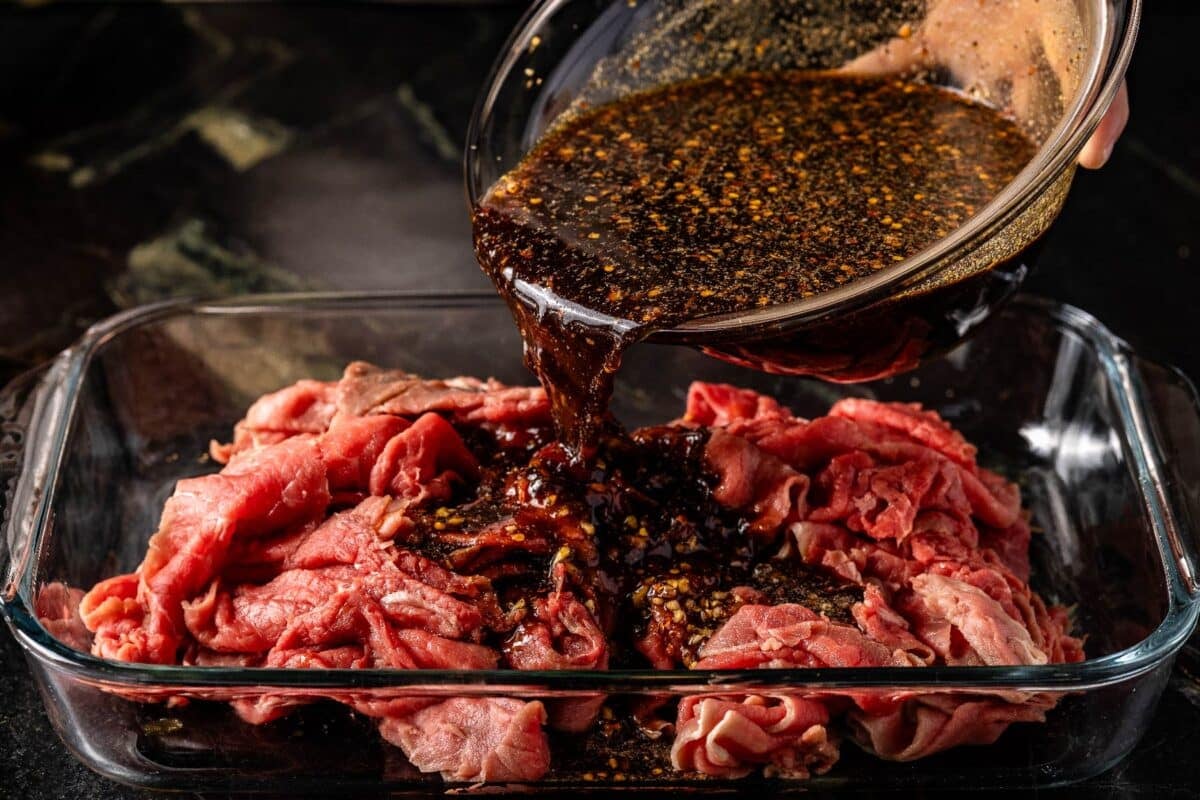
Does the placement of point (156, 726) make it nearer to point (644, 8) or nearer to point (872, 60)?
point (644, 8)

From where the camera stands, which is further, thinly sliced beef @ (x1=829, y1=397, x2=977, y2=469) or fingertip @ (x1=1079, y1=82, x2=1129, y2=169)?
thinly sliced beef @ (x1=829, y1=397, x2=977, y2=469)

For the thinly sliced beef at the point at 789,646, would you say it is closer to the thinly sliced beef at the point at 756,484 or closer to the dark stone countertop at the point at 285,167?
the thinly sliced beef at the point at 756,484

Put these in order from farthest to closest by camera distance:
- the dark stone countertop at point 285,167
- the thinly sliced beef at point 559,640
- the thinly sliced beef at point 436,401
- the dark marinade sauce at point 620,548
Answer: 1. the dark stone countertop at point 285,167
2. the thinly sliced beef at point 436,401
3. the dark marinade sauce at point 620,548
4. the thinly sliced beef at point 559,640

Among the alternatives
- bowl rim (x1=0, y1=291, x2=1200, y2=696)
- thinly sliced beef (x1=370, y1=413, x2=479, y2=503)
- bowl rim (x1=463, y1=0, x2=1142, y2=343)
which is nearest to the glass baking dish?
bowl rim (x1=0, y1=291, x2=1200, y2=696)

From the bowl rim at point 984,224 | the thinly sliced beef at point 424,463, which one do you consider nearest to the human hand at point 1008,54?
the bowl rim at point 984,224

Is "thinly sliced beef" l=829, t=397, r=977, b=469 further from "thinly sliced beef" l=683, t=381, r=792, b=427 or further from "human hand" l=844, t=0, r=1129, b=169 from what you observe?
"human hand" l=844, t=0, r=1129, b=169

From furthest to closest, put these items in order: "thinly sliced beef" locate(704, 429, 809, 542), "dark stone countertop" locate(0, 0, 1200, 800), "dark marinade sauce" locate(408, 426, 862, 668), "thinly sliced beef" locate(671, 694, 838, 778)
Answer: "dark stone countertop" locate(0, 0, 1200, 800) → "thinly sliced beef" locate(704, 429, 809, 542) → "dark marinade sauce" locate(408, 426, 862, 668) → "thinly sliced beef" locate(671, 694, 838, 778)

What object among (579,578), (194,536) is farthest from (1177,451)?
(194,536)
